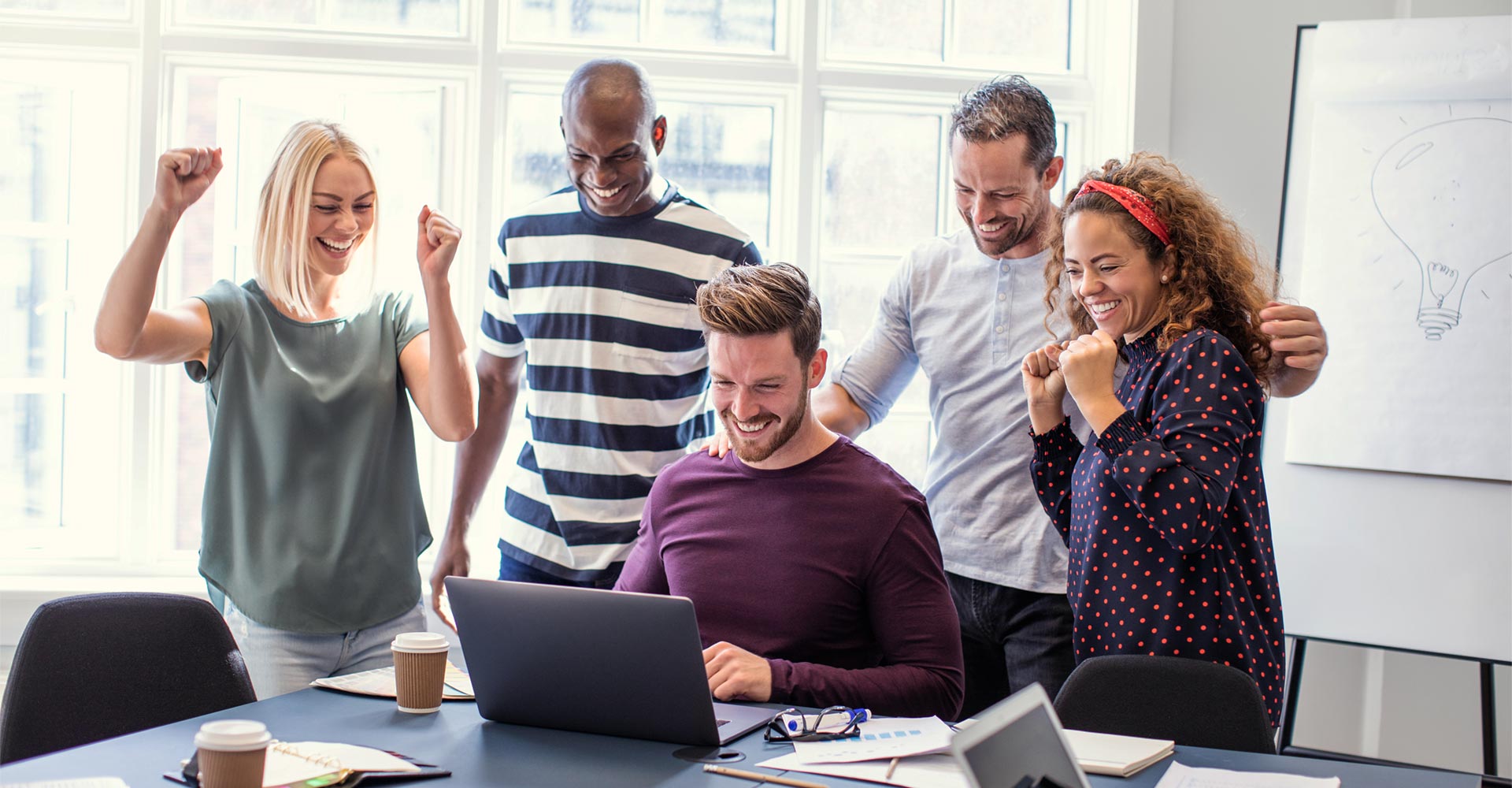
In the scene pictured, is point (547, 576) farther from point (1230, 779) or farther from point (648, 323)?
point (1230, 779)

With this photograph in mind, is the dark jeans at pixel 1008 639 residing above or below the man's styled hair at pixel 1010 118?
below

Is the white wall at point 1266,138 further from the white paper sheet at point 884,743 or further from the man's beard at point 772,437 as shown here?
the white paper sheet at point 884,743

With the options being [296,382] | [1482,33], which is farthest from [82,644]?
[1482,33]

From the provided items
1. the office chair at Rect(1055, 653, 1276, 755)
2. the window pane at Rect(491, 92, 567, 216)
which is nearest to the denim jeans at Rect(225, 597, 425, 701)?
the office chair at Rect(1055, 653, 1276, 755)

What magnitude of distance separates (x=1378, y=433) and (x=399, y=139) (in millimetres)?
2726

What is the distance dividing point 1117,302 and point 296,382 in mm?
1443

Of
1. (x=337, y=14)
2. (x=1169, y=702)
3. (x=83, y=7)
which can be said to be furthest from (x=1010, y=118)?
(x=83, y=7)

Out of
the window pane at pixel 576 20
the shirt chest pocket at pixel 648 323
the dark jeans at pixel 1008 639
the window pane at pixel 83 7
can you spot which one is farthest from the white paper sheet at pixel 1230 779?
the window pane at pixel 83 7

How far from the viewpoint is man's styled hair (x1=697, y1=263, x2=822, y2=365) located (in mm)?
1912

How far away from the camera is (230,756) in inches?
45.1

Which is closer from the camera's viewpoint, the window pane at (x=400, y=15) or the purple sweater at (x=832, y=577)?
the purple sweater at (x=832, y=577)

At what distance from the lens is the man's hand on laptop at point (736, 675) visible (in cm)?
164

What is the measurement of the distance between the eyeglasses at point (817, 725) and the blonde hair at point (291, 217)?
1.25m

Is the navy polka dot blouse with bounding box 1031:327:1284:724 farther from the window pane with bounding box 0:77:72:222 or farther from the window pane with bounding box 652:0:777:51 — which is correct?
the window pane with bounding box 0:77:72:222
